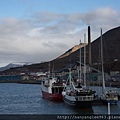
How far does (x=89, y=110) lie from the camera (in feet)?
112

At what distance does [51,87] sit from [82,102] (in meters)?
14.6

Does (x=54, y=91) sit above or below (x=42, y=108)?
above

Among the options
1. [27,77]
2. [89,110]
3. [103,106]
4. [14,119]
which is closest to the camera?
[14,119]

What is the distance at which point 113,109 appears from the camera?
118ft

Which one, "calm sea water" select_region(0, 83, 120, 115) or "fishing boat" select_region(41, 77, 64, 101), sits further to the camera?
"fishing boat" select_region(41, 77, 64, 101)

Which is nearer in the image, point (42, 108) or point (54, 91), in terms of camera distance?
point (42, 108)

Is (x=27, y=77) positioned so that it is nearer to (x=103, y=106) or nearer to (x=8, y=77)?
(x=8, y=77)

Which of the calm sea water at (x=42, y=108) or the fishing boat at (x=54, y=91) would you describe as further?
the fishing boat at (x=54, y=91)

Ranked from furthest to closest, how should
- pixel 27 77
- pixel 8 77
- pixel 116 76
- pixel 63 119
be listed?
pixel 8 77
pixel 27 77
pixel 116 76
pixel 63 119

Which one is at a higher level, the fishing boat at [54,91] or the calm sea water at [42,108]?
the fishing boat at [54,91]

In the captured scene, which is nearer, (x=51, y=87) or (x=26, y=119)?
(x=26, y=119)

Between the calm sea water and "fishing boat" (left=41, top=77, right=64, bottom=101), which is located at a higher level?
"fishing boat" (left=41, top=77, right=64, bottom=101)

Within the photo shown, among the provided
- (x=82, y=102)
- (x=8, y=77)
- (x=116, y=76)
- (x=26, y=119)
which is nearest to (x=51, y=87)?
(x=82, y=102)

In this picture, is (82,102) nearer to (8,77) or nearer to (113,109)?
(113,109)
